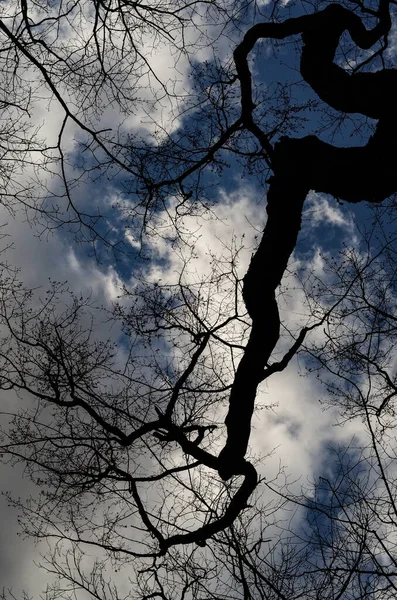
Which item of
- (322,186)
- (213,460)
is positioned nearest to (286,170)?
(322,186)

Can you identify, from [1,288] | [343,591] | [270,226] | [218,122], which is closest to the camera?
[270,226]

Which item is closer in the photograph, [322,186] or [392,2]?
[322,186]

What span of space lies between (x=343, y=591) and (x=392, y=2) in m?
5.69

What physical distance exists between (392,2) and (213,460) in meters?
4.54

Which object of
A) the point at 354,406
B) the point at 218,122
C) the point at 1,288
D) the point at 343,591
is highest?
the point at 218,122

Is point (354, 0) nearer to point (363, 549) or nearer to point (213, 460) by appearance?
point (213, 460)

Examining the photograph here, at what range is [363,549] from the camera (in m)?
5.09

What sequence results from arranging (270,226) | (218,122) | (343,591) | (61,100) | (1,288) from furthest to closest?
(218,122) < (1,288) < (343,591) < (61,100) < (270,226)

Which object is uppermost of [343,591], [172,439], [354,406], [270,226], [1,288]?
[354,406]

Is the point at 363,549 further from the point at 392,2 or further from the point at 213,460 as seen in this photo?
the point at 392,2

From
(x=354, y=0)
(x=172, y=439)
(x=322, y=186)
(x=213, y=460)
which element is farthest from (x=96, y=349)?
(x=354, y=0)

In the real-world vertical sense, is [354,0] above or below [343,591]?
above

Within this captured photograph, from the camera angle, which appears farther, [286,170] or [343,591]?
[343,591]

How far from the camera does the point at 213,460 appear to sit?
4070 mm
